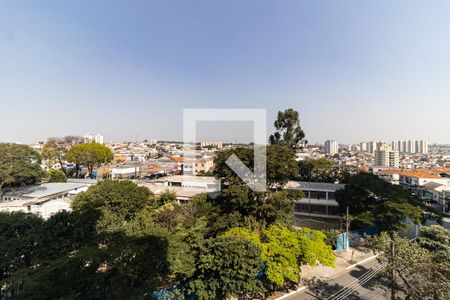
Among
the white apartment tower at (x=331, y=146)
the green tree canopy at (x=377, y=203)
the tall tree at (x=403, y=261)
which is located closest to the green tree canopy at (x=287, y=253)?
the tall tree at (x=403, y=261)

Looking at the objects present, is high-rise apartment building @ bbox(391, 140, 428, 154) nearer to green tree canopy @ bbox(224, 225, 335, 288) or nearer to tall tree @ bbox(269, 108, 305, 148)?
tall tree @ bbox(269, 108, 305, 148)

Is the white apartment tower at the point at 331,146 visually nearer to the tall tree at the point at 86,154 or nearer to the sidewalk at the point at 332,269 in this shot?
the tall tree at the point at 86,154

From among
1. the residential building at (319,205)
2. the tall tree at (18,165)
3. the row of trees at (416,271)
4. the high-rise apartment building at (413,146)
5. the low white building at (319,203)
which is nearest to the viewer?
the row of trees at (416,271)

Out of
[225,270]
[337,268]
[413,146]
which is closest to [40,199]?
[225,270]

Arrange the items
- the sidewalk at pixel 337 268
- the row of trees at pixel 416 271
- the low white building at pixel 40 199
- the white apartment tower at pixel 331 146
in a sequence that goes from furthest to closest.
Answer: the white apartment tower at pixel 331 146 → the low white building at pixel 40 199 → the sidewalk at pixel 337 268 → the row of trees at pixel 416 271

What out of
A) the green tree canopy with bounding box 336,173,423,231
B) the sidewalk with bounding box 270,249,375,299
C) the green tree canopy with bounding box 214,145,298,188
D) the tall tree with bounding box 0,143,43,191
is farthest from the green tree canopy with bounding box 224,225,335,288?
the tall tree with bounding box 0,143,43,191

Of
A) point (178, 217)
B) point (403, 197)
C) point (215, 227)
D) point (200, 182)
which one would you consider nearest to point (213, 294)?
point (215, 227)

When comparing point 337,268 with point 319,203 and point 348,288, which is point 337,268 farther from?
point 319,203

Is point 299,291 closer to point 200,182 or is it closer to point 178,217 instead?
point 178,217

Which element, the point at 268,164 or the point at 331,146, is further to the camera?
the point at 331,146
